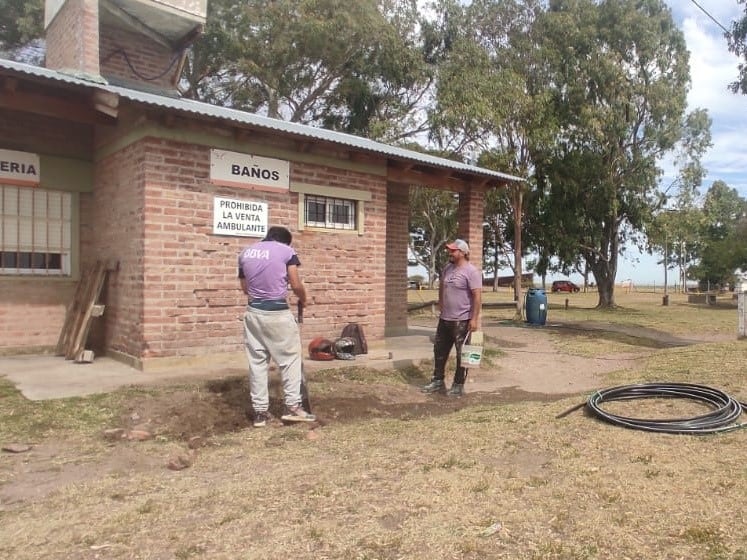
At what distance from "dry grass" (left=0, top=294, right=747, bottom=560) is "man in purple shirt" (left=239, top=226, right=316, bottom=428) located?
1.27 ft

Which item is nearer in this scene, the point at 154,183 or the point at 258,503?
the point at 258,503

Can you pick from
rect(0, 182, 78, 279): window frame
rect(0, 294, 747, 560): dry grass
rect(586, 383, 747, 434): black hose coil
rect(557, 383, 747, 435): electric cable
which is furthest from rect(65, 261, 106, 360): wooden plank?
rect(586, 383, 747, 434): black hose coil

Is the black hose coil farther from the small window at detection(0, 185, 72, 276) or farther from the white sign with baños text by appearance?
the small window at detection(0, 185, 72, 276)

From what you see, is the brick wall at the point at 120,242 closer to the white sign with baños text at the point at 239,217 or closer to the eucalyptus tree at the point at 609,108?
the white sign with baños text at the point at 239,217

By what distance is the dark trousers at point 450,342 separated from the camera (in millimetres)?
7184

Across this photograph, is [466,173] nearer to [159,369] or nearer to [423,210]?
[159,369]

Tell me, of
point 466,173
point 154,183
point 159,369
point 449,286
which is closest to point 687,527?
point 449,286

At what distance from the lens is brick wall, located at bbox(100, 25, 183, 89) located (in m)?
11.7

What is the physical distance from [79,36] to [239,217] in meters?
4.56

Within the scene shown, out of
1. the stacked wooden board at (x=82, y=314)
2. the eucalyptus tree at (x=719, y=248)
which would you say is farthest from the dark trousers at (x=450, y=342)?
the eucalyptus tree at (x=719, y=248)

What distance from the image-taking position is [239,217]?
807 cm

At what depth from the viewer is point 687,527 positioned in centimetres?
311

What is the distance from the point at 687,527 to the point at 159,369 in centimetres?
593

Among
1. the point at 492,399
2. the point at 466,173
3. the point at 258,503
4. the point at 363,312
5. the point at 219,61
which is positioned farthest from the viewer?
the point at 219,61
